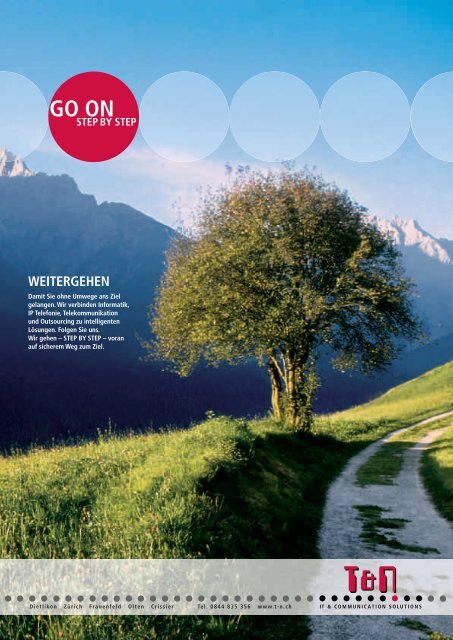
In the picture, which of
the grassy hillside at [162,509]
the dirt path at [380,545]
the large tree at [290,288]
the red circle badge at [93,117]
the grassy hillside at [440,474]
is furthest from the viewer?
the large tree at [290,288]

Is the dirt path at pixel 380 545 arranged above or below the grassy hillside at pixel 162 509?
below

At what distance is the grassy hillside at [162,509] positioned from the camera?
9352mm

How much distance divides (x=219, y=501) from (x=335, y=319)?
22.5m

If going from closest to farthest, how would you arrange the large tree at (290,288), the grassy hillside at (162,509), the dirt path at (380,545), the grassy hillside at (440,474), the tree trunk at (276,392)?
the grassy hillside at (162,509), the dirt path at (380,545), the grassy hillside at (440,474), the large tree at (290,288), the tree trunk at (276,392)

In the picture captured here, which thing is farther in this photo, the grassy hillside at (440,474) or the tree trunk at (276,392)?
the tree trunk at (276,392)

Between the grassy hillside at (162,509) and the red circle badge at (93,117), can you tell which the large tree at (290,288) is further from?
the red circle badge at (93,117)

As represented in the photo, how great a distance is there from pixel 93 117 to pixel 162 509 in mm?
12081

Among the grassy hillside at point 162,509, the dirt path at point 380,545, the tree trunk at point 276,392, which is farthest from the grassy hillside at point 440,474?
the tree trunk at point 276,392

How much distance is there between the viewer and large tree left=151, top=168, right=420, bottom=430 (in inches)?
1305

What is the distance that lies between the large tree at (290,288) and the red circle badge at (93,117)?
52.2ft

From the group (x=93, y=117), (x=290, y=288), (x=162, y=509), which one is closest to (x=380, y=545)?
(x=162, y=509)

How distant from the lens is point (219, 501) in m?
14.4

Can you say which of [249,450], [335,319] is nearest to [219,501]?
[249,450]

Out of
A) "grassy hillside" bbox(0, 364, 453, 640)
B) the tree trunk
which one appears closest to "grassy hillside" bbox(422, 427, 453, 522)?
"grassy hillside" bbox(0, 364, 453, 640)
